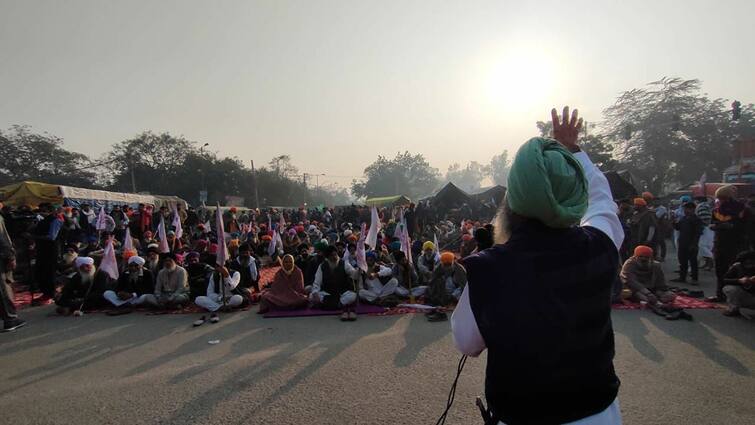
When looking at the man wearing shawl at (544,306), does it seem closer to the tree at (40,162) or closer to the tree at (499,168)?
the tree at (40,162)

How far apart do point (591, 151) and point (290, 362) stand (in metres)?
34.3

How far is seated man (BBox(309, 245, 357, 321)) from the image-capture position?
6.95m

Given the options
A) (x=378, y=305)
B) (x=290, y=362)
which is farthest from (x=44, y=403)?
(x=378, y=305)

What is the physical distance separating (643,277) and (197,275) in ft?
26.6

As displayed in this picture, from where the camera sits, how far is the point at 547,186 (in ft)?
3.61

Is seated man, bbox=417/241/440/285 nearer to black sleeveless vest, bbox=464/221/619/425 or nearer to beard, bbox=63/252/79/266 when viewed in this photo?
black sleeveless vest, bbox=464/221/619/425

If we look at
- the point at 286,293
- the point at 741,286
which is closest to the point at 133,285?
the point at 286,293

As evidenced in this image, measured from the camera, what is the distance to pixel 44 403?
357 centimetres

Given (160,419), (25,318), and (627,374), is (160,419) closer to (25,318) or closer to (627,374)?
(627,374)

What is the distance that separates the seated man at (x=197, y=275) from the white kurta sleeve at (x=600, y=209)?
7466 mm

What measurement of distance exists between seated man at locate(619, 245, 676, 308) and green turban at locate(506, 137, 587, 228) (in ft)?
21.1

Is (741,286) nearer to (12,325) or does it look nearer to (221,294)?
(221,294)

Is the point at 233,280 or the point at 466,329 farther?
the point at 233,280

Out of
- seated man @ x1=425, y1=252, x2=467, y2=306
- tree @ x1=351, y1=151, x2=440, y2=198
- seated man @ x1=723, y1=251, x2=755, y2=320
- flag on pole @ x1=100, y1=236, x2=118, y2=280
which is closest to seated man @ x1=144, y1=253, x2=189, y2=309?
flag on pole @ x1=100, y1=236, x2=118, y2=280
